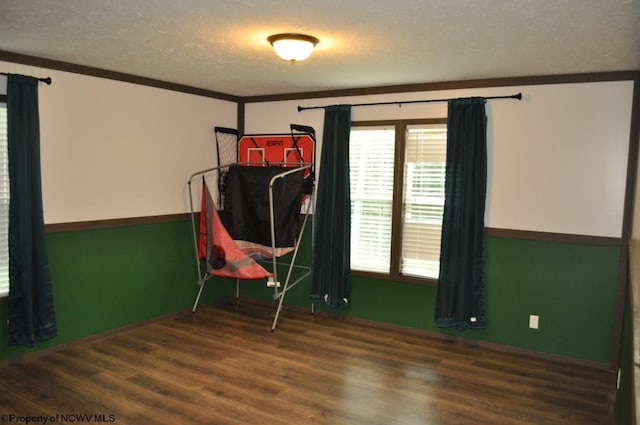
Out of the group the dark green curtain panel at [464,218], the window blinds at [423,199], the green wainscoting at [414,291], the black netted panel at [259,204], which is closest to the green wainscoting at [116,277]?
the green wainscoting at [414,291]

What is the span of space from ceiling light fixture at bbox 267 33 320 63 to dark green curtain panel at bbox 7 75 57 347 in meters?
1.86

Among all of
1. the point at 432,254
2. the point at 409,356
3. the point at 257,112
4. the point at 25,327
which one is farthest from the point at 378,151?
the point at 25,327

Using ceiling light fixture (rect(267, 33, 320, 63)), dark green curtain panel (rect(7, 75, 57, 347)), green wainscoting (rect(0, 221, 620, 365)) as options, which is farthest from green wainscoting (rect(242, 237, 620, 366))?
dark green curtain panel (rect(7, 75, 57, 347))

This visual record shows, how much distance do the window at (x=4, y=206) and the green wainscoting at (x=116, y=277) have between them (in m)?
0.19

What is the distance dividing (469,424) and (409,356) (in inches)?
43.4

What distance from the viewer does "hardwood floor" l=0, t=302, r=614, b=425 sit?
120 inches

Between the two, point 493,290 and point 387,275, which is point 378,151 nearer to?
point 387,275

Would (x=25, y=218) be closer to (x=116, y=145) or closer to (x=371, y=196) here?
(x=116, y=145)

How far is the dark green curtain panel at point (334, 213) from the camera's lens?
4762 millimetres

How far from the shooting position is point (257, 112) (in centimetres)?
546

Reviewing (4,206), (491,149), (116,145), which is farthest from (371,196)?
(4,206)

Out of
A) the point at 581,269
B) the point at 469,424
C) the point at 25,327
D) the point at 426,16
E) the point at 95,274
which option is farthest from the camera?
the point at 95,274

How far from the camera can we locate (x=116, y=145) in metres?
4.28

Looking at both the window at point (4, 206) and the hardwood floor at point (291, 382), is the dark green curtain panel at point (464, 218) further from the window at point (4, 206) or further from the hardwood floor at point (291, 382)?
the window at point (4, 206)
